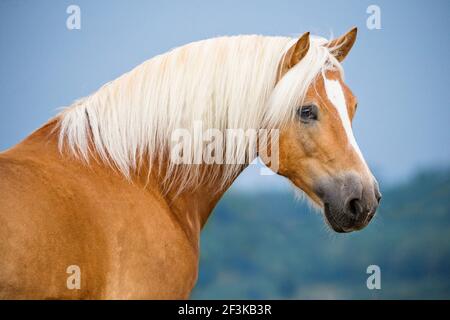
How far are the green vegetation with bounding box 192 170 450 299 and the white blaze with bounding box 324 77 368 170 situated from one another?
9.47 metres

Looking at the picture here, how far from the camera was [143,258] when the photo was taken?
8.94ft

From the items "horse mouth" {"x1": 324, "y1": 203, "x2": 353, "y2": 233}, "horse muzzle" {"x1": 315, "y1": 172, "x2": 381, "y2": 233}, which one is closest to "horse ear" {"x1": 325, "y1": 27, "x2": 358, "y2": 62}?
"horse muzzle" {"x1": 315, "y1": 172, "x2": 381, "y2": 233}

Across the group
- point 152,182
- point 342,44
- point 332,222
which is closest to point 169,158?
point 152,182

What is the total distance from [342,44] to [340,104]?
474mm

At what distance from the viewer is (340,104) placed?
3076 mm

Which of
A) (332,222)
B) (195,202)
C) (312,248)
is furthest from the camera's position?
(312,248)

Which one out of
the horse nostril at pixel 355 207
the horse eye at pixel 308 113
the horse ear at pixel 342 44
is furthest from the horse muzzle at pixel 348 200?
the horse ear at pixel 342 44

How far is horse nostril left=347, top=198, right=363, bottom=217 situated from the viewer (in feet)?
9.77

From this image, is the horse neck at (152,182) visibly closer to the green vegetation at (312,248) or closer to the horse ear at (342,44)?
the horse ear at (342,44)

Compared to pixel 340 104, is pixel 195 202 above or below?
below

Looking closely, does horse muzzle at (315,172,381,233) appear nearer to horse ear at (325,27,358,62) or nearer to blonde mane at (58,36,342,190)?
blonde mane at (58,36,342,190)

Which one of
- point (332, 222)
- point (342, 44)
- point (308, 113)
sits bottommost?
point (332, 222)

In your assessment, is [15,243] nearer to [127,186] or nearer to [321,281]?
Answer: [127,186]

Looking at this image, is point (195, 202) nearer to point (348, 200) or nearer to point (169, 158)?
point (169, 158)
